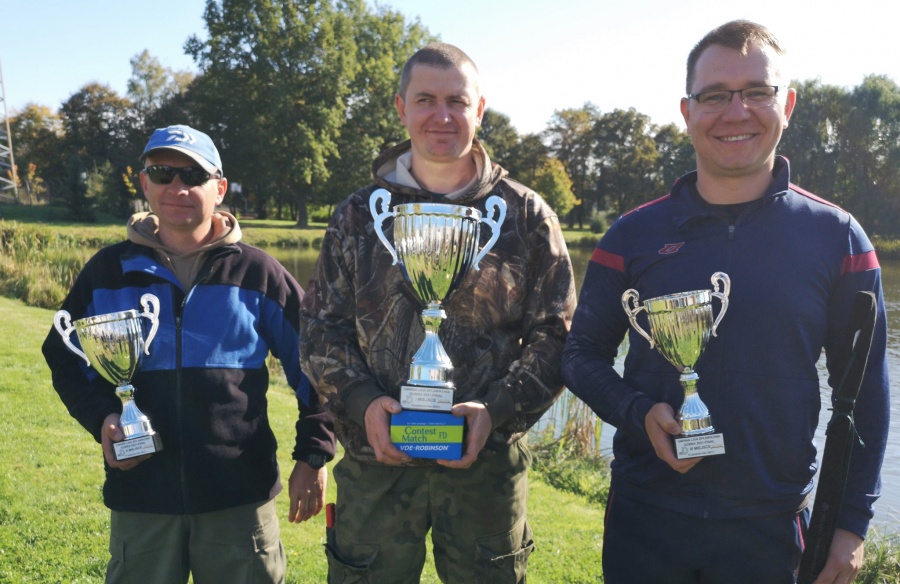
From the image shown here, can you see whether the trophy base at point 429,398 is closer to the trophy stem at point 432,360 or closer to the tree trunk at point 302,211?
the trophy stem at point 432,360

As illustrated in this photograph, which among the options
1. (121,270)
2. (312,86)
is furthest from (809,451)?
(312,86)

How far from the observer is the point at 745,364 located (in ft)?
6.90

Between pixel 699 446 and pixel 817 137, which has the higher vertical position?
pixel 817 137

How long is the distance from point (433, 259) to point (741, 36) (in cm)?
115

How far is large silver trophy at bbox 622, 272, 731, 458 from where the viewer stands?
1.99 meters

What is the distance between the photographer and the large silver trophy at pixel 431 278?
2205 millimetres

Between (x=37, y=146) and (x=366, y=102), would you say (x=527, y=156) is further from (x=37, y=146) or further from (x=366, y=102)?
(x=37, y=146)

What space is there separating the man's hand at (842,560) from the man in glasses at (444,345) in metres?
0.92

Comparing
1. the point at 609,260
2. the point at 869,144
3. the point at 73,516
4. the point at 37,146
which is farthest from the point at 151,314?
the point at 37,146

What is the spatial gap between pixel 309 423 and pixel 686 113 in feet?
5.91

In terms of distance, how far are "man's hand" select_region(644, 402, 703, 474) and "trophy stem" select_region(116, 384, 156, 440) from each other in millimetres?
1654

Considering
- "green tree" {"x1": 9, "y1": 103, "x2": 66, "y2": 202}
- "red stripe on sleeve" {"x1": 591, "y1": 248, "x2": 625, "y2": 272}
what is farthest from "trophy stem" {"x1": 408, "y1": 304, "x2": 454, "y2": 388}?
"green tree" {"x1": 9, "y1": 103, "x2": 66, "y2": 202}

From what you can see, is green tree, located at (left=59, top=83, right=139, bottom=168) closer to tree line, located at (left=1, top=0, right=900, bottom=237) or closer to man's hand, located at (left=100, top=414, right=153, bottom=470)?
tree line, located at (left=1, top=0, right=900, bottom=237)

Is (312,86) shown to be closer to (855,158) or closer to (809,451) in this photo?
(855,158)
